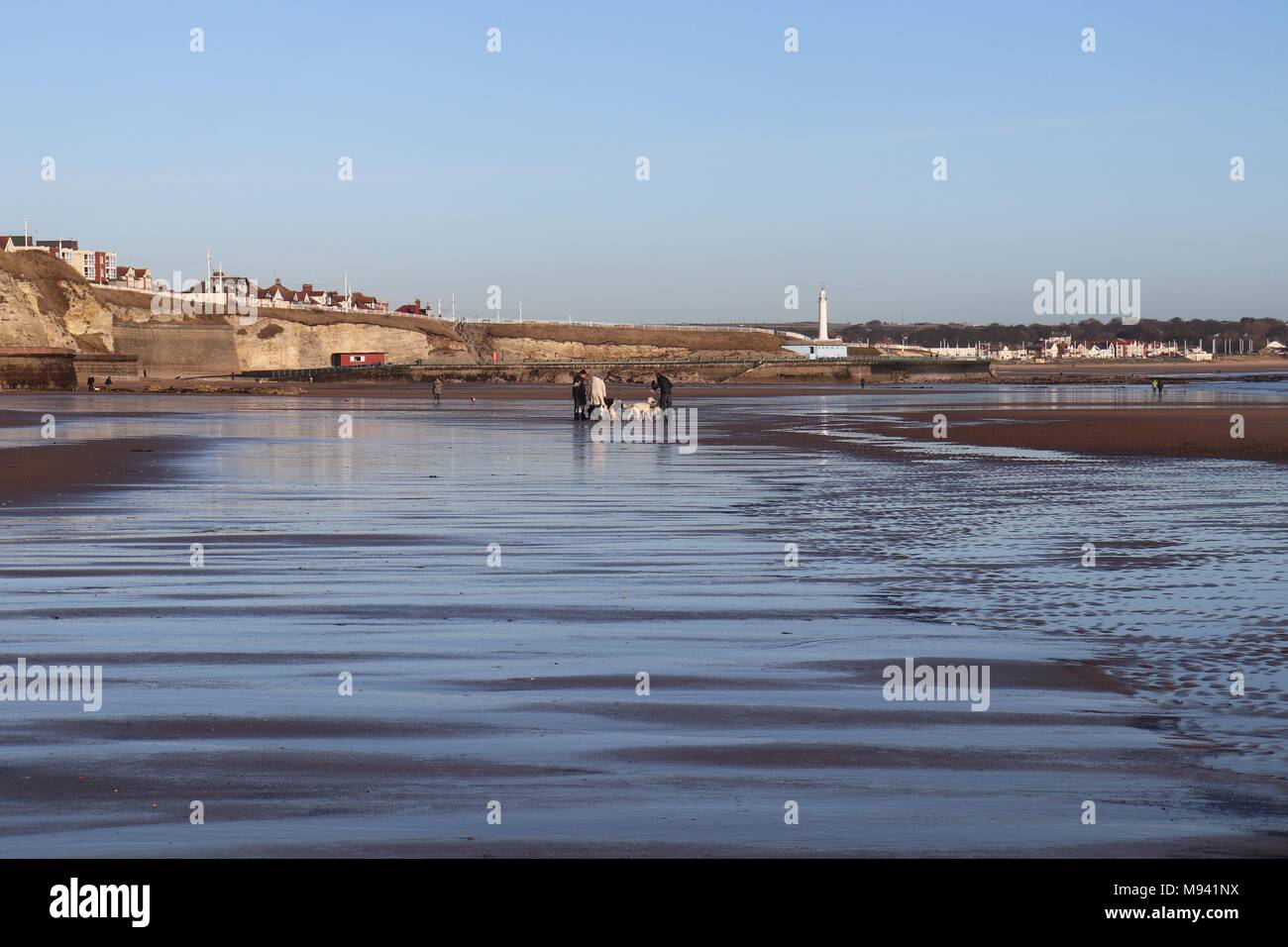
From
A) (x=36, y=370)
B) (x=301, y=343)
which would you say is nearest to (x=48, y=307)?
(x=36, y=370)

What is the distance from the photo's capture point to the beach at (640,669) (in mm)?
6055

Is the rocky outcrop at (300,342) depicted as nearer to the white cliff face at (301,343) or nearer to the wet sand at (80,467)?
the white cliff face at (301,343)

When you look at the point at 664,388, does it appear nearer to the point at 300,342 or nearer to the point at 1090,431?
the point at 1090,431

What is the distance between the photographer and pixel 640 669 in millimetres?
9414

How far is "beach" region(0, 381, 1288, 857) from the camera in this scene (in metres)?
6.05

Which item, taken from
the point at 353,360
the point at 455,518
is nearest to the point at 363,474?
the point at 455,518

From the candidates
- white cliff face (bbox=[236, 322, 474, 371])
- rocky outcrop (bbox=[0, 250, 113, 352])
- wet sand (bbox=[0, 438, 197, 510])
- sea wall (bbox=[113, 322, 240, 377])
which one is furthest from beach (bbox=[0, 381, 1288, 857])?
white cliff face (bbox=[236, 322, 474, 371])

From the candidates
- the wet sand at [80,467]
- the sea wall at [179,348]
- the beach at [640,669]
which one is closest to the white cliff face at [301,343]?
the sea wall at [179,348]

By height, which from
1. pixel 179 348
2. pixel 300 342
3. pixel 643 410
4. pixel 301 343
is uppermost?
pixel 300 342

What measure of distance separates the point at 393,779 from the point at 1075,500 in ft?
56.4

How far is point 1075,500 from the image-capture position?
22.2 m

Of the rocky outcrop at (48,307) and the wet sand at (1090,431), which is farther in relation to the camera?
the rocky outcrop at (48,307)

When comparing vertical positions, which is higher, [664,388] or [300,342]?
[300,342]
